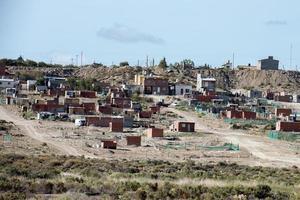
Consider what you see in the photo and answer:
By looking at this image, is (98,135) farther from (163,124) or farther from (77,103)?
(77,103)

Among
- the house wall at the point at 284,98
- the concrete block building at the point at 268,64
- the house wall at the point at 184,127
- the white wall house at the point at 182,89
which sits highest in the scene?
the concrete block building at the point at 268,64

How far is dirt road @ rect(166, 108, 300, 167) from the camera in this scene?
49.7m

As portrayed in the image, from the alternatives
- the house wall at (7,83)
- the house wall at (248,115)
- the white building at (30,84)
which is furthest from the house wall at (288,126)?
the white building at (30,84)

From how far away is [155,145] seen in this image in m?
54.3

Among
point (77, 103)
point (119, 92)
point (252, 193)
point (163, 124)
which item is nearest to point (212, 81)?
point (119, 92)

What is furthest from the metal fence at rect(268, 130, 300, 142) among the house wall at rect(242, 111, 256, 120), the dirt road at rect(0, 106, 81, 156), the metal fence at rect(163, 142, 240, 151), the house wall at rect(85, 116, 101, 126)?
the dirt road at rect(0, 106, 81, 156)

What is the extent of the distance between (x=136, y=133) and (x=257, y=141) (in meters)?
11.8

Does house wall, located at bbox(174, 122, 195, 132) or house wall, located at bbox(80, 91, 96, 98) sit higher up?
house wall, located at bbox(80, 91, 96, 98)

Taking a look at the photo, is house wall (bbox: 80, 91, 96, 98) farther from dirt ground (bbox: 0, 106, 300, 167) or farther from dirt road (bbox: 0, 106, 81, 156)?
dirt ground (bbox: 0, 106, 300, 167)

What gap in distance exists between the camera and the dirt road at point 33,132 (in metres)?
47.8

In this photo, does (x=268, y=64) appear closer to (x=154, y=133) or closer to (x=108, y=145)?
(x=154, y=133)

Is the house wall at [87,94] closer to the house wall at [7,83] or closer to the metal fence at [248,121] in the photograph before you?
the house wall at [7,83]

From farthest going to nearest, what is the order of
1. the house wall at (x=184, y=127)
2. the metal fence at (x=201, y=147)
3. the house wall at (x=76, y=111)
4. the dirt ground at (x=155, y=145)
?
the house wall at (x=76, y=111), the house wall at (x=184, y=127), the metal fence at (x=201, y=147), the dirt ground at (x=155, y=145)

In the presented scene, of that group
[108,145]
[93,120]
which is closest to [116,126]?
[93,120]
